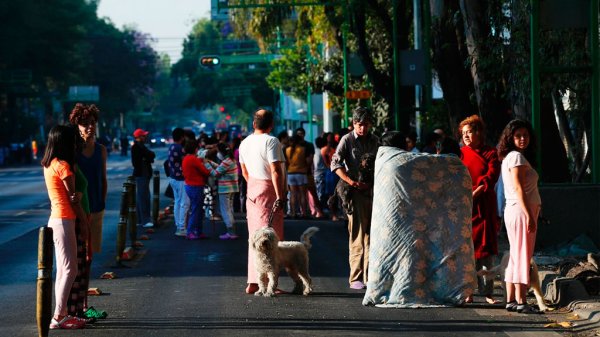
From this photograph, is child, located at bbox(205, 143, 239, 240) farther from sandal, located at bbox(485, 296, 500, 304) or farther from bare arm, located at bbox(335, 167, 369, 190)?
sandal, located at bbox(485, 296, 500, 304)

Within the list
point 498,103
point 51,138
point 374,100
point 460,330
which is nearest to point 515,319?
point 460,330

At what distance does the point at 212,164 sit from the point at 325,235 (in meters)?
2.16

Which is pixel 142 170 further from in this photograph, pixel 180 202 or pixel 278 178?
pixel 278 178

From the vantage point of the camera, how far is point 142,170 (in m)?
24.5

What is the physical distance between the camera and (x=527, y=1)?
19.1m

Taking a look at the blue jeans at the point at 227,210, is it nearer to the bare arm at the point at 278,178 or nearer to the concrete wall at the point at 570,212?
the concrete wall at the point at 570,212

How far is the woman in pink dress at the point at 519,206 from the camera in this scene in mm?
11758

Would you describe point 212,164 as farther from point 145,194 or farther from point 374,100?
point 374,100

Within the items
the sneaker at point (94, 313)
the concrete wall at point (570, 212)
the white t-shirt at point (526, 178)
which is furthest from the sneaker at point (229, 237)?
the white t-shirt at point (526, 178)

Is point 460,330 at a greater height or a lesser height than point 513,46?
lesser

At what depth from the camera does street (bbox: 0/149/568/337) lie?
11038mm

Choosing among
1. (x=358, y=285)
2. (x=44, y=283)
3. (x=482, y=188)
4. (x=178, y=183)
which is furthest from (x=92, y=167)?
(x=178, y=183)

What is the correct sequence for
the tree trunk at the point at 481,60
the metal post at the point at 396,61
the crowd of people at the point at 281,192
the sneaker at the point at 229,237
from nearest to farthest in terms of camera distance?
the crowd of people at the point at 281,192 < the tree trunk at the point at 481,60 < the sneaker at the point at 229,237 < the metal post at the point at 396,61

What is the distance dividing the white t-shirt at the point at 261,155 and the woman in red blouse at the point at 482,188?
5.96 feet
